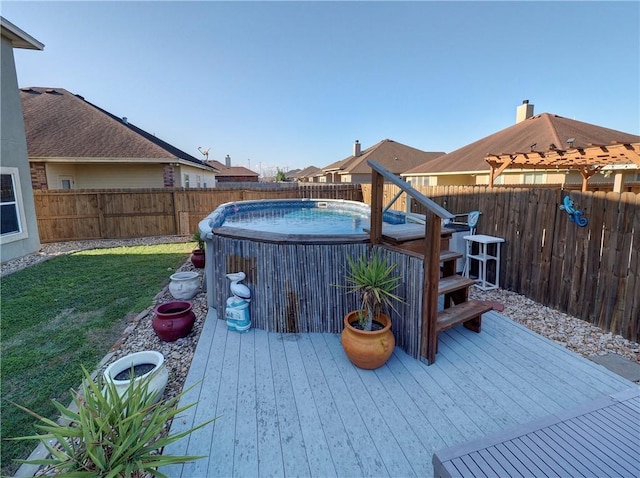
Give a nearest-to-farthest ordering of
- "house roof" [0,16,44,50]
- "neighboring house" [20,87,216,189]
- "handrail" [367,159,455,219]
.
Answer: "handrail" [367,159,455,219]
"house roof" [0,16,44,50]
"neighboring house" [20,87,216,189]

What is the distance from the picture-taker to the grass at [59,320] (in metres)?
2.65

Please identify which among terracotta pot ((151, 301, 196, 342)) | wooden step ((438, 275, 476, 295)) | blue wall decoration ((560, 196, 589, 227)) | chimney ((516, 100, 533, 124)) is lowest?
terracotta pot ((151, 301, 196, 342))

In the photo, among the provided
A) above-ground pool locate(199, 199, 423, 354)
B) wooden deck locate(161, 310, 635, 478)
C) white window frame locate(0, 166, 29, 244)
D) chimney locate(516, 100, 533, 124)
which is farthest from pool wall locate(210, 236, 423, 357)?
chimney locate(516, 100, 533, 124)

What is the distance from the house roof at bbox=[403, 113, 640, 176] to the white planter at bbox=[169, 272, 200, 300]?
9718 millimetres

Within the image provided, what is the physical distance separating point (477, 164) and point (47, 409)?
45.2 feet

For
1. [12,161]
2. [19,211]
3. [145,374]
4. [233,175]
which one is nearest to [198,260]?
[145,374]

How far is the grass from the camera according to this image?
2.65 meters

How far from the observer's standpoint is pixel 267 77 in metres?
12.8

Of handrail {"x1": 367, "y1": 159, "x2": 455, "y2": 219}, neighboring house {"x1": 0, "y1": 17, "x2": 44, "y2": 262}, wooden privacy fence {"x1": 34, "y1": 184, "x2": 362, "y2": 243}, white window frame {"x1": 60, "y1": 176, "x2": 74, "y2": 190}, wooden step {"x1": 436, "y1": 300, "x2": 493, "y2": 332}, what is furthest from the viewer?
white window frame {"x1": 60, "y1": 176, "x2": 74, "y2": 190}

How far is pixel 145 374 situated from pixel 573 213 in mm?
5078

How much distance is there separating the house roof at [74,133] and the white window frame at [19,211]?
289 cm

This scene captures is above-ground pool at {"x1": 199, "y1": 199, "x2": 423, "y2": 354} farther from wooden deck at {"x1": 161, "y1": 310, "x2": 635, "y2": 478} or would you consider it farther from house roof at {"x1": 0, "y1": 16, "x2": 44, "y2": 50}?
house roof at {"x1": 0, "y1": 16, "x2": 44, "y2": 50}

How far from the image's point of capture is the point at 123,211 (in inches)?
404

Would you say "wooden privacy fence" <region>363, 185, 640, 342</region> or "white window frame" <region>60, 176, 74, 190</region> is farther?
"white window frame" <region>60, 176, 74, 190</region>
